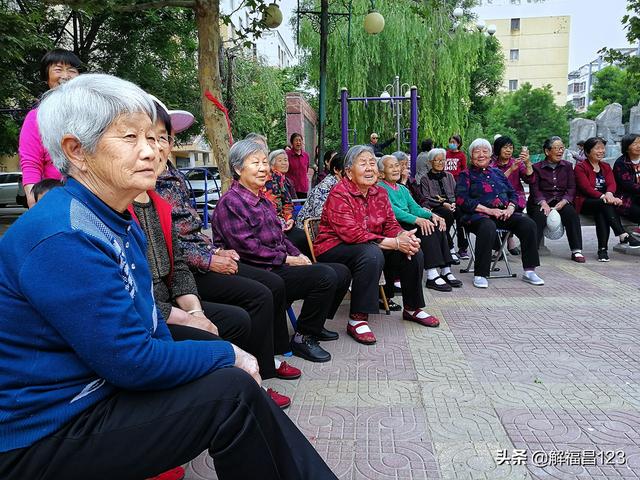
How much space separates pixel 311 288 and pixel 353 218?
0.85m

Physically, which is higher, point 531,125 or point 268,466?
point 531,125

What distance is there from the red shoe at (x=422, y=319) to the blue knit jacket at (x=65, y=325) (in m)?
3.17

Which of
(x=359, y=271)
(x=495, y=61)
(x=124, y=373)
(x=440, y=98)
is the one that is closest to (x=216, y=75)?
(x=359, y=271)

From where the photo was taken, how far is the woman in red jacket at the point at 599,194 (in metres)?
7.21

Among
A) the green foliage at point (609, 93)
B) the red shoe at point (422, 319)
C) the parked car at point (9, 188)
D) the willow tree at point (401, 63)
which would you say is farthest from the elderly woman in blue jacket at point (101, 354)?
the green foliage at point (609, 93)

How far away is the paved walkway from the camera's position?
231 cm

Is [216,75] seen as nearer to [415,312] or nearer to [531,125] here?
[415,312]

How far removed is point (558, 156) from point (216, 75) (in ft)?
15.5

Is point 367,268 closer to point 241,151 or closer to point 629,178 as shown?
point 241,151

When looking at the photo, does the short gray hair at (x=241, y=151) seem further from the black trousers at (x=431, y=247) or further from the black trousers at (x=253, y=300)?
the black trousers at (x=431, y=247)

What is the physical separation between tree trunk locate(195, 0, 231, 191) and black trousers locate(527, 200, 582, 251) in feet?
13.9

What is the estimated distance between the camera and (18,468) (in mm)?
1303

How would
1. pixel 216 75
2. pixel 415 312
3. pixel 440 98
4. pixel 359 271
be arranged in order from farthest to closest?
pixel 440 98
pixel 216 75
pixel 415 312
pixel 359 271

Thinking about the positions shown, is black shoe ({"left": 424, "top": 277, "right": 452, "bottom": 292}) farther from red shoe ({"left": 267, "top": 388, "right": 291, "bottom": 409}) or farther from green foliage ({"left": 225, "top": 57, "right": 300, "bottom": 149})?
green foliage ({"left": 225, "top": 57, "right": 300, "bottom": 149})
